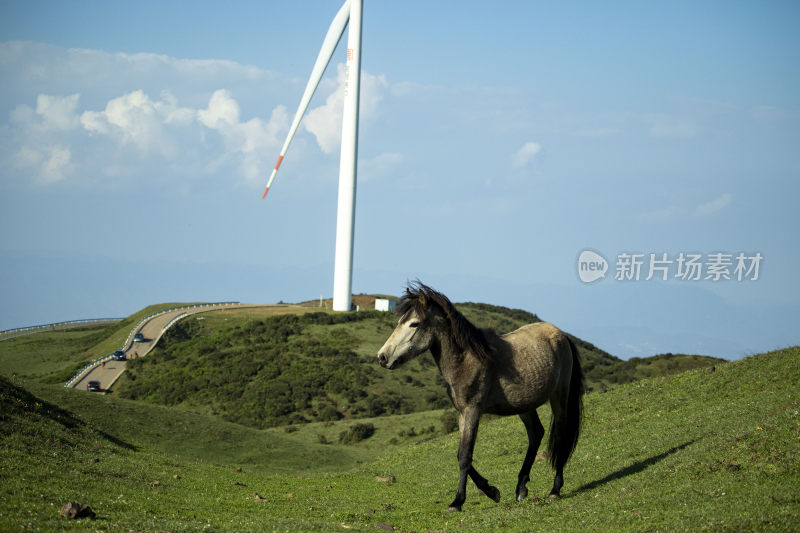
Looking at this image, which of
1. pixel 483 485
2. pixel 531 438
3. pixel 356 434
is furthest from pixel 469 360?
pixel 356 434

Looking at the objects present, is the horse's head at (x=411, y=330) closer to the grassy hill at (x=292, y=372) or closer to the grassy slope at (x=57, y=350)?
the grassy hill at (x=292, y=372)

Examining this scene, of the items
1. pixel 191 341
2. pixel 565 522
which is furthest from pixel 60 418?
pixel 191 341

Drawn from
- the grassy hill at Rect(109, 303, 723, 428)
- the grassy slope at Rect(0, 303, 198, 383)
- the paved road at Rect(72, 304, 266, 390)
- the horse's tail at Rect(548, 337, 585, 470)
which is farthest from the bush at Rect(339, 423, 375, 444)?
the grassy slope at Rect(0, 303, 198, 383)

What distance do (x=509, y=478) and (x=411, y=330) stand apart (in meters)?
10.3

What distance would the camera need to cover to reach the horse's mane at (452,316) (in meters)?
12.9

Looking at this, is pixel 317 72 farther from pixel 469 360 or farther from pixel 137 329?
pixel 469 360

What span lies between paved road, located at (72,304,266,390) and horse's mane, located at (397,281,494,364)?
207 feet

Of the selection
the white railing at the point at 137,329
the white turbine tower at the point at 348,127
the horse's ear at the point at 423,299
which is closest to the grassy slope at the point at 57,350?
the white railing at the point at 137,329

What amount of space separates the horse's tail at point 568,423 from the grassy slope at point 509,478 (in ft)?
3.15

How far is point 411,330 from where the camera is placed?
1273cm

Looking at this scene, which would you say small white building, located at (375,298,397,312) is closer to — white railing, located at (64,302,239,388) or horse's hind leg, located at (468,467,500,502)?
white railing, located at (64,302,239,388)

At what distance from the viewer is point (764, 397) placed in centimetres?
2242

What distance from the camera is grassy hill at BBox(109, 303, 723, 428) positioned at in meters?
60.9

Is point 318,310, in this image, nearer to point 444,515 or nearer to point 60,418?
point 60,418
